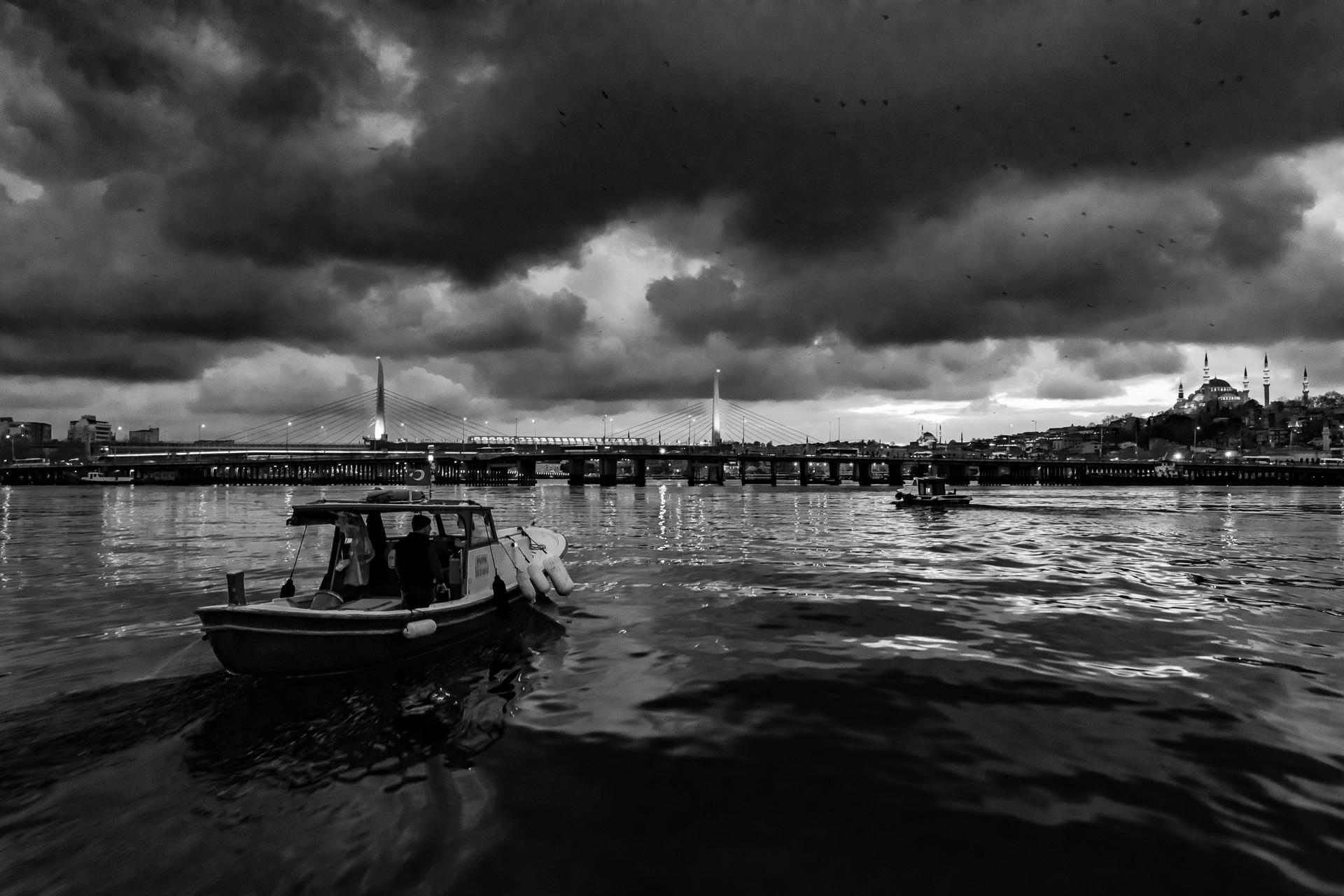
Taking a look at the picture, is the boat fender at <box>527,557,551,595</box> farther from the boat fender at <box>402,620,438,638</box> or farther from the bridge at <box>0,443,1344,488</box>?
the bridge at <box>0,443,1344,488</box>

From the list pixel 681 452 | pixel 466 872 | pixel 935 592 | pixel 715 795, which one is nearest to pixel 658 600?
pixel 935 592

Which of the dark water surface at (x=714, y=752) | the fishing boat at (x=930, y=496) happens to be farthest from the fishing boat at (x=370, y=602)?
the fishing boat at (x=930, y=496)

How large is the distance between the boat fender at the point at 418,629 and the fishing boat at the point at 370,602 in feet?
0.06

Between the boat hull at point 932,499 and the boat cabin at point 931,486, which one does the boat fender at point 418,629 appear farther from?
the boat cabin at point 931,486

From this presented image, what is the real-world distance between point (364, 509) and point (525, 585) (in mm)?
4469

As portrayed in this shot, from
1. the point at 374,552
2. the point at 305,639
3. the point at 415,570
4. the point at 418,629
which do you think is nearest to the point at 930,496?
the point at 374,552

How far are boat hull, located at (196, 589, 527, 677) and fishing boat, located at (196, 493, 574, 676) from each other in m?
0.02

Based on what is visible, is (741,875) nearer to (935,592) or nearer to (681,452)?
(935,592)

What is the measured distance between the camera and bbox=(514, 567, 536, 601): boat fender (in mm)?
15789

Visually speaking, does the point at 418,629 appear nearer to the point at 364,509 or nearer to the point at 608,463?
the point at 364,509

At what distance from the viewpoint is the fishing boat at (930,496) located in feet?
236

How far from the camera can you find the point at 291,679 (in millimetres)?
11180

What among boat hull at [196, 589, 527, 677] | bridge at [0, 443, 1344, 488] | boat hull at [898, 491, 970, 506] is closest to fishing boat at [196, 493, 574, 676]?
boat hull at [196, 589, 527, 677]

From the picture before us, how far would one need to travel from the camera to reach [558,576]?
17594 mm
